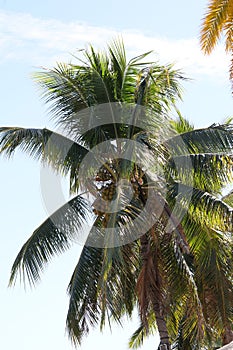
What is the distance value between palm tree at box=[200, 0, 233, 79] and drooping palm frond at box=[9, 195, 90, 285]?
480 cm

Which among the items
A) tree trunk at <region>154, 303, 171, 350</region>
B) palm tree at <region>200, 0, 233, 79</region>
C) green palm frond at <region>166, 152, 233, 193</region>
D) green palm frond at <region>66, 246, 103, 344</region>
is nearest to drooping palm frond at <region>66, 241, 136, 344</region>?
green palm frond at <region>66, 246, 103, 344</region>

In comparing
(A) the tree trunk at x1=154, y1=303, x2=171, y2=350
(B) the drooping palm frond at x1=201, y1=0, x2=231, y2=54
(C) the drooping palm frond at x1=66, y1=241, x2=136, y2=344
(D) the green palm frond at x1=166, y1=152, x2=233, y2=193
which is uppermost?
(B) the drooping palm frond at x1=201, y1=0, x2=231, y2=54

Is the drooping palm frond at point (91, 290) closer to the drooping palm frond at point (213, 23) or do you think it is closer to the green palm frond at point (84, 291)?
the green palm frond at point (84, 291)

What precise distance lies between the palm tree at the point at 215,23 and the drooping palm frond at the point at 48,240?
480cm

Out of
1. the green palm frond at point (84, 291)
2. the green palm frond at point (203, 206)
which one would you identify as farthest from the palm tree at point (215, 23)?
the green palm frond at point (84, 291)

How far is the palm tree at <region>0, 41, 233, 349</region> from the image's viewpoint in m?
17.9

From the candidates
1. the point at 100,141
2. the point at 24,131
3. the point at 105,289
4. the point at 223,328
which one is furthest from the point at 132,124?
the point at 223,328

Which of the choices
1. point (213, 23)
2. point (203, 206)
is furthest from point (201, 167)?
point (213, 23)

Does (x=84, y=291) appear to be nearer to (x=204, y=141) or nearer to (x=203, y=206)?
(x=203, y=206)

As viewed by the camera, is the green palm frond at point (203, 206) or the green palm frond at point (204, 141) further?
the green palm frond at point (204, 141)

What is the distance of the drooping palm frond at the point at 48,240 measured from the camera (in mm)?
18438

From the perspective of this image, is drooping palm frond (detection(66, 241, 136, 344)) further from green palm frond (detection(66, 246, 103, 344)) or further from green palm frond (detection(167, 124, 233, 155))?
green palm frond (detection(167, 124, 233, 155))

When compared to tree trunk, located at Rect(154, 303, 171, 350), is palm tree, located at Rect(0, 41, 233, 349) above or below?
above

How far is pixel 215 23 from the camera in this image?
17.4 metres
